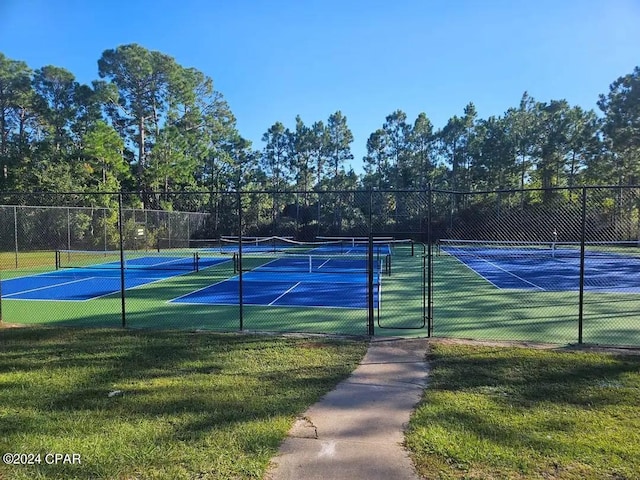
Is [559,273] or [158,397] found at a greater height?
[158,397]

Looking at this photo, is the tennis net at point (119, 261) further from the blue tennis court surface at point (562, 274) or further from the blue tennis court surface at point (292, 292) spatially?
the blue tennis court surface at point (562, 274)

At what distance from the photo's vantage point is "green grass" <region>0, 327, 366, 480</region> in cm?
313

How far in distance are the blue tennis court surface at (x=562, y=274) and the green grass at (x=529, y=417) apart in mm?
7693

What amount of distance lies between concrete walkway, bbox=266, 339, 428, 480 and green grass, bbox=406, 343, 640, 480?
0.15 m

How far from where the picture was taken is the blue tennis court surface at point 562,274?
12.6 meters

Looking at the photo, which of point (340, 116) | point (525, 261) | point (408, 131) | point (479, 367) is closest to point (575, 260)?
point (525, 261)

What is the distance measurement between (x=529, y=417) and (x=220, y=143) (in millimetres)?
48427

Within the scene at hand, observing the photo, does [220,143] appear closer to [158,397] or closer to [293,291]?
[293,291]

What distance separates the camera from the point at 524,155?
43.9 metres

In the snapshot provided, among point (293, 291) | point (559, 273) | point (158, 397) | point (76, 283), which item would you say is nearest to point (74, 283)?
point (76, 283)

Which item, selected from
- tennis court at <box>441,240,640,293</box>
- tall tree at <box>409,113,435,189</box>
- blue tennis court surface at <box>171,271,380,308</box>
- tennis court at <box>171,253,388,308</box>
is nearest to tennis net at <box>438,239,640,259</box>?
tennis court at <box>441,240,640,293</box>

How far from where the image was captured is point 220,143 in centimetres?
4888

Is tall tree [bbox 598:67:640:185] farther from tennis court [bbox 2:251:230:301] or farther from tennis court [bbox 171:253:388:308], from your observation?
tennis court [bbox 2:251:230:301]

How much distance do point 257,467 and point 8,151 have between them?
41.6 meters
